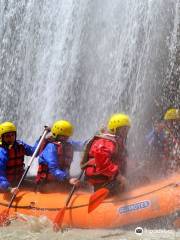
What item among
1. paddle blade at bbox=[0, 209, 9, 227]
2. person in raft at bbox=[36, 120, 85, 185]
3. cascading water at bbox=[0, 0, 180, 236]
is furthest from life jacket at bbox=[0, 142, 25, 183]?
cascading water at bbox=[0, 0, 180, 236]

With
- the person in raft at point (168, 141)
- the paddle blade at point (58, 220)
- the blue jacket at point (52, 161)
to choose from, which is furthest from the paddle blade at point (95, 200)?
the person in raft at point (168, 141)

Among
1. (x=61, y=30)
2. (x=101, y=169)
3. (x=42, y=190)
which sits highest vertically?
(x=61, y=30)

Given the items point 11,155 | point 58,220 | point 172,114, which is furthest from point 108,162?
point 172,114

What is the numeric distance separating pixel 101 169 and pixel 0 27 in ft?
41.6

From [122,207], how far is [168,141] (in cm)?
321

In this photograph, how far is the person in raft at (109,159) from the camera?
309 inches

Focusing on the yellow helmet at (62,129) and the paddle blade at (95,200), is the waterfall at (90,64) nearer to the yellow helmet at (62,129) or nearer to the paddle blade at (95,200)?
the yellow helmet at (62,129)

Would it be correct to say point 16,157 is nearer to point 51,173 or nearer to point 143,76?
point 51,173

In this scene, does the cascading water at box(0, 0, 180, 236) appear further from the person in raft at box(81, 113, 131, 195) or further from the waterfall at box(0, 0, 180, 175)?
the person in raft at box(81, 113, 131, 195)

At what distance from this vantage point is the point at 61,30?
53.2ft

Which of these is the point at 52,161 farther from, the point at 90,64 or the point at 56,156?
the point at 90,64

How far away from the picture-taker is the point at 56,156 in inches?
363

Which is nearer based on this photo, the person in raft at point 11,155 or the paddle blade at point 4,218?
the paddle blade at point 4,218

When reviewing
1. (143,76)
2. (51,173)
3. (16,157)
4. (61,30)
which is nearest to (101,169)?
(51,173)
